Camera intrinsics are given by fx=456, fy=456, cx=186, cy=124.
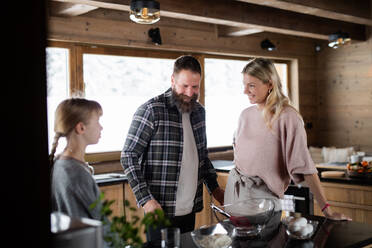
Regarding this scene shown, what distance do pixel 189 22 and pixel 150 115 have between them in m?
3.39

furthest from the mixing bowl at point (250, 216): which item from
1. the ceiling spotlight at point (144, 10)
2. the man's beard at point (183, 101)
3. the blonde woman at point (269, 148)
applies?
the ceiling spotlight at point (144, 10)

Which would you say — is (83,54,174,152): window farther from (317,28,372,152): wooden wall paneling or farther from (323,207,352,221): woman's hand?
(317,28,372,152): wooden wall paneling

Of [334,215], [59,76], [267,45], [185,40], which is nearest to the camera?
[334,215]

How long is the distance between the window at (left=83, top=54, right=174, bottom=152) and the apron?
264 cm

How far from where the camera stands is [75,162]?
151cm

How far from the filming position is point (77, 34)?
4434mm

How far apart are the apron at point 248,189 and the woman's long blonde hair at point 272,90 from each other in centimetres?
28

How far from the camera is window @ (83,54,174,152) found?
4.70 m

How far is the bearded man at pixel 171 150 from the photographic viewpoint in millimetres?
2275

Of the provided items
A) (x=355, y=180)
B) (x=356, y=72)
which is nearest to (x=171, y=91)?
(x=355, y=180)

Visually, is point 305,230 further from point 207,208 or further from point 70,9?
point 70,9

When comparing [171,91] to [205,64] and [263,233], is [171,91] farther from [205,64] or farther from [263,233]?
[205,64]

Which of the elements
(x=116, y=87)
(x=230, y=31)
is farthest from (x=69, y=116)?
(x=230, y=31)

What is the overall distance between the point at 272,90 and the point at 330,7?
278cm
